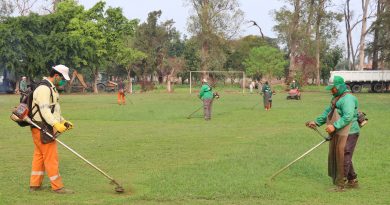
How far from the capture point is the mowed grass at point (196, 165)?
796 cm

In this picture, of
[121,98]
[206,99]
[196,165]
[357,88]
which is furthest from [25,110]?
[357,88]

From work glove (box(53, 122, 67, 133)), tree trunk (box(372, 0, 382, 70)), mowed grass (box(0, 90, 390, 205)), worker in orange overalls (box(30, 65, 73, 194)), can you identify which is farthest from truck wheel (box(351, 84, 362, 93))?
work glove (box(53, 122, 67, 133))

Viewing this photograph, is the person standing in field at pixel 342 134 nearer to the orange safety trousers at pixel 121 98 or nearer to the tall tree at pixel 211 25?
the orange safety trousers at pixel 121 98

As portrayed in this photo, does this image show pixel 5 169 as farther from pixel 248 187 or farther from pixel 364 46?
pixel 364 46

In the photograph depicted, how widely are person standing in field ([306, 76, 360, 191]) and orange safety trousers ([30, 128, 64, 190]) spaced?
4.11m

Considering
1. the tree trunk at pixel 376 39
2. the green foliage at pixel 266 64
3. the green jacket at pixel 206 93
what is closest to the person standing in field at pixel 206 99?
the green jacket at pixel 206 93

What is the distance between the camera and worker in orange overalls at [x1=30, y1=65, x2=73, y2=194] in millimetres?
8164

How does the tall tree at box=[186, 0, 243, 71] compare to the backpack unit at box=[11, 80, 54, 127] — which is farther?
the tall tree at box=[186, 0, 243, 71]

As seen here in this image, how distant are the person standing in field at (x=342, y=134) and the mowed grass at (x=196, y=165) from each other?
257 mm

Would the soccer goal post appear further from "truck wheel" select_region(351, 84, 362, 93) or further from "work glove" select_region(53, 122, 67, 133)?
"work glove" select_region(53, 122, 67, 133)

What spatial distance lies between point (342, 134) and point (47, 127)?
4.45 meters

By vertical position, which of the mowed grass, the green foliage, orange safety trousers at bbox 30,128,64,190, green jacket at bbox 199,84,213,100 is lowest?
the mowed grass

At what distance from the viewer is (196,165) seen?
422 inches

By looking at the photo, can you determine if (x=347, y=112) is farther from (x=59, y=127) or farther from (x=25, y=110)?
(x=25, y=110)
